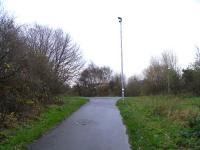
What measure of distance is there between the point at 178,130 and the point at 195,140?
231cm

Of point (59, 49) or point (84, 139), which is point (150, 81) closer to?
point (59, 49)

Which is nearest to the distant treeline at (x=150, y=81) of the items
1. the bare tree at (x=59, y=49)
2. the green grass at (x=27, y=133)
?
the bare tree at (x=59, y=49)

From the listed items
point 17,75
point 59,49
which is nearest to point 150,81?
point 59,49

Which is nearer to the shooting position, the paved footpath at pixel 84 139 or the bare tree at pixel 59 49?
the paved footpath at pixel 84 139

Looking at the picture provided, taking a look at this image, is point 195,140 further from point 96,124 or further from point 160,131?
point 96,124

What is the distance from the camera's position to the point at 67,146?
1249 cm

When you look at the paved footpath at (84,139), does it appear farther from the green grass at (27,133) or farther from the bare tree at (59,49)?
the bare tree at (59,49)

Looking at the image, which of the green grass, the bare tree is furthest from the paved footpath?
the bare tree

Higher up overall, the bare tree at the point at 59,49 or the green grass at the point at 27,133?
the bare tree at the point at 59,49

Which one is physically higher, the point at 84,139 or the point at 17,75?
the point at 17,75

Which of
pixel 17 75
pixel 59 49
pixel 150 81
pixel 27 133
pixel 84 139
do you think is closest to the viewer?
pixel 84 139

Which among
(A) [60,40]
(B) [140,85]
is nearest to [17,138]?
(A) [60,40]

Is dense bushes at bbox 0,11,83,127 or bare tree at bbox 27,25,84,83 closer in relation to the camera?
dense bushes at bbox 0,11,83,127

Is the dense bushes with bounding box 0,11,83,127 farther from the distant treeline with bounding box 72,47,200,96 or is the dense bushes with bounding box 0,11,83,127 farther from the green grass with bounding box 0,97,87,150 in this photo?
the distant treeline with bounding box 72,47,200,96
